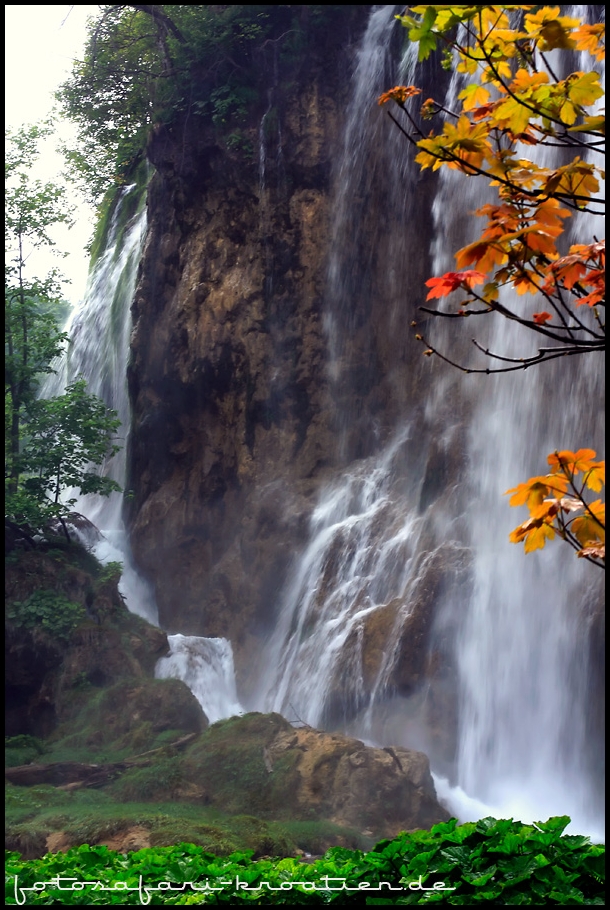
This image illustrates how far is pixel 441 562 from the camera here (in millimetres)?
9633

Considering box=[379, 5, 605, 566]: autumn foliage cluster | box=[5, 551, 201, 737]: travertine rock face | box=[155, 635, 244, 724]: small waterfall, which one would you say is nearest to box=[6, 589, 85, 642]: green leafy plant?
box=[5, 551, 201, 737]: travertine rock face

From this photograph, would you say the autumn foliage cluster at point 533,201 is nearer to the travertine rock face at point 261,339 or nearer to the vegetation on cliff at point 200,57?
the travertine rock face at point 261,339

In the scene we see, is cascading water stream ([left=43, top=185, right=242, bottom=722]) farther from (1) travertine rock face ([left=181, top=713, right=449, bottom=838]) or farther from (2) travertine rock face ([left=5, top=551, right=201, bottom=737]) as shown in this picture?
(1) travertine rock face ([left=181, top=713, right=449, bottom=838])

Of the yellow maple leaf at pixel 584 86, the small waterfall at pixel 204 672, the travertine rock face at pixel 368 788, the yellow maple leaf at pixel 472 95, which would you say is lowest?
the travertine rock face at pixel 368 788

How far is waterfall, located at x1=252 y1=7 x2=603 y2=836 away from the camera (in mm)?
8258

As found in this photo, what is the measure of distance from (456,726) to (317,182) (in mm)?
8785

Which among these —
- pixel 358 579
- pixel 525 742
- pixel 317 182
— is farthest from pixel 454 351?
pixel 525 742

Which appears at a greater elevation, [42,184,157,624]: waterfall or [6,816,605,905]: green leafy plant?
[42,184,157,624]: waterfall

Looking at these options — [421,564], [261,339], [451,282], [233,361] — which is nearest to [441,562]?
[421,564]

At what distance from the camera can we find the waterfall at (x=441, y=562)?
826 cm

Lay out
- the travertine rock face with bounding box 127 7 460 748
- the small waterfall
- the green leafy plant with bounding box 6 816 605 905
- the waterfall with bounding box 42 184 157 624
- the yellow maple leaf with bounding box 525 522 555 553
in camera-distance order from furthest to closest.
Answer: the waterfall with bounding box 42 184 157 624
the travertine rock face with bounding box 127 7 460 748
the small waterfall
the green leafy plant with bounding box 6 816 605 905
the yellow maple leaf with bounding box 525 522 555 553

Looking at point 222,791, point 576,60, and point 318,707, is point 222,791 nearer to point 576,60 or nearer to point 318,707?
point 318,707

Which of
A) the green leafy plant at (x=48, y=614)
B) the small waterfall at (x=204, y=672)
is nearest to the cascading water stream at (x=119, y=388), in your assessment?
the small waterfall at (x=204, y=672)

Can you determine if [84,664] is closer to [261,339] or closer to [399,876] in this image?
[261,339]
